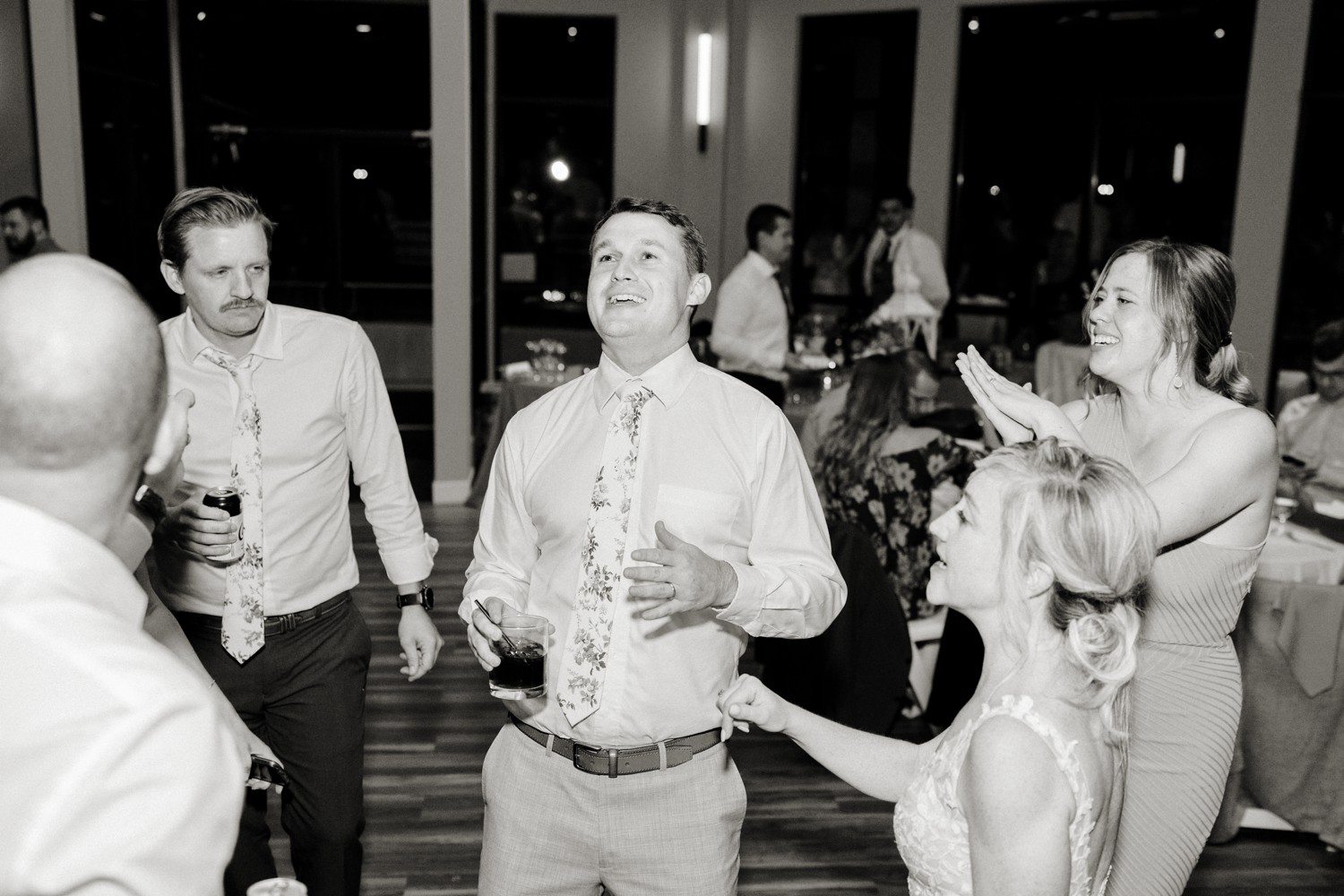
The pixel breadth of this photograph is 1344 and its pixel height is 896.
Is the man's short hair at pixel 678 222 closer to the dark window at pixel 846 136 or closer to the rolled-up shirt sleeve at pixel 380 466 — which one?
the rolled-up shirt sleeve at pixel 380 466

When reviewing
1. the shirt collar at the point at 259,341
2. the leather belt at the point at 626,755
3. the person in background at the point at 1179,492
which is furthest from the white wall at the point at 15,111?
the person in background at the point at 1179,492

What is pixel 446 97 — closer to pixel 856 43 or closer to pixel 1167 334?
pixel 856 43

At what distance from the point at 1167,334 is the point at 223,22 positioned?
9.20 metres

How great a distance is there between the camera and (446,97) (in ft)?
21.0

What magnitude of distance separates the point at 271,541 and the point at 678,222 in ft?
3.49

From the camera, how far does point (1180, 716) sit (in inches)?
80.0

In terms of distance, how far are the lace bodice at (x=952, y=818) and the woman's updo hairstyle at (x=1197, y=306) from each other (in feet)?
3.43

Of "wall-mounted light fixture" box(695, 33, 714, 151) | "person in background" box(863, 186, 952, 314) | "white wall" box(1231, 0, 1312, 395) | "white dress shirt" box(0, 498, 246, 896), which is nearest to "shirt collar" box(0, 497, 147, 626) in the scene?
"white dress shirt" box(0, 498, 246, 896)

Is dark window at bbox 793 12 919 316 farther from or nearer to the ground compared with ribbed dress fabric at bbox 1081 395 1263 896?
farther from the ground

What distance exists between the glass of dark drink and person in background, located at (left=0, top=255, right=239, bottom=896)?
81cm

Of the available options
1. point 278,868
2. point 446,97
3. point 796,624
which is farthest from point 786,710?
point 446,97

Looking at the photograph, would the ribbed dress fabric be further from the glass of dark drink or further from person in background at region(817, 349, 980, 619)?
person in background at region(817, 349, 980, 619)

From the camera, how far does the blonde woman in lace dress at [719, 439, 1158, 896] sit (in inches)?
49.6

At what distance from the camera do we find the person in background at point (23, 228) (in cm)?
580
